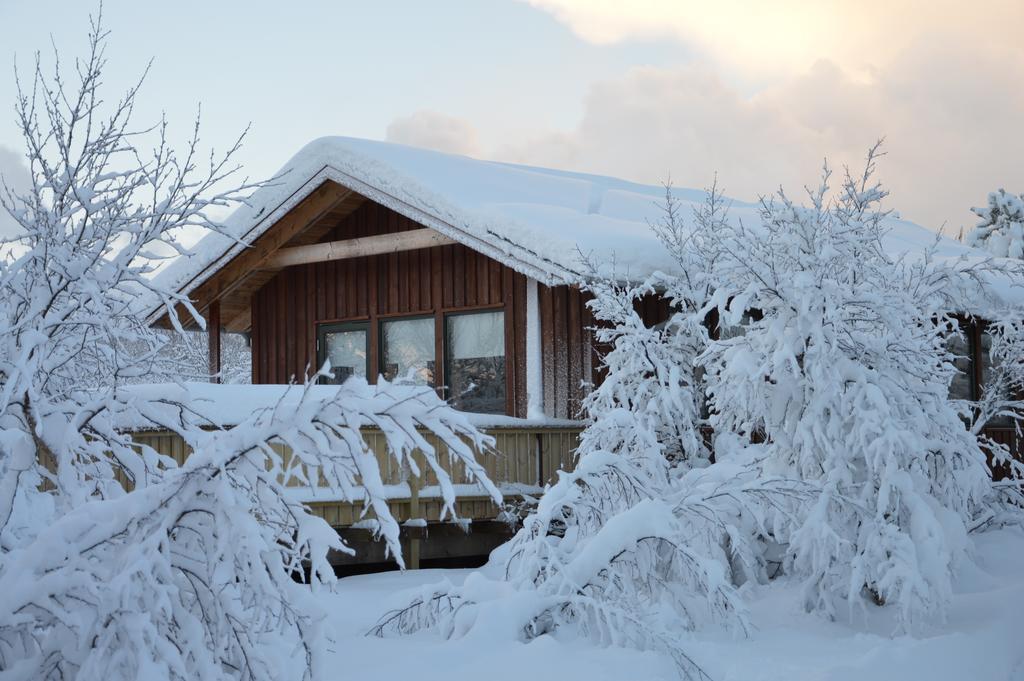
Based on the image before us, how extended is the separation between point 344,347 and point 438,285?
2154mm

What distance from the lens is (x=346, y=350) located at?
1684 cm

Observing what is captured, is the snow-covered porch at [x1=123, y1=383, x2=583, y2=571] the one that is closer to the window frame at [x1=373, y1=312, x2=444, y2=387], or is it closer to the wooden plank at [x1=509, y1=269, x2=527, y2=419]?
the wooden plank at [x1=509, y1=269, x2=527, y2=419]

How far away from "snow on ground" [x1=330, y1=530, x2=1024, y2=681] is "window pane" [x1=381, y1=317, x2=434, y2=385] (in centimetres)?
545

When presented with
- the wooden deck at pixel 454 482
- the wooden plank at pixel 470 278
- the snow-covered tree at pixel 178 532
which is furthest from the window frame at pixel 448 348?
the snow-covered tree at pixel 178 532

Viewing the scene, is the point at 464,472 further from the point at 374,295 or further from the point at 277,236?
the point at 277,236

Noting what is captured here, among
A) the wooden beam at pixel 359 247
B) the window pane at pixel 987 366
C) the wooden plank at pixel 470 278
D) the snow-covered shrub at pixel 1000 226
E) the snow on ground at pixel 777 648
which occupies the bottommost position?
the snow on ground at pixel 777 648

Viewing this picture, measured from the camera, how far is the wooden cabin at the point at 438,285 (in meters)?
12.5

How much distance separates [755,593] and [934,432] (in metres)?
1.93

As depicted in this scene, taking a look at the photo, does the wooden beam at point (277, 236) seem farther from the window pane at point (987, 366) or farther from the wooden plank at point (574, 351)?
the window pane at point (987, 366)

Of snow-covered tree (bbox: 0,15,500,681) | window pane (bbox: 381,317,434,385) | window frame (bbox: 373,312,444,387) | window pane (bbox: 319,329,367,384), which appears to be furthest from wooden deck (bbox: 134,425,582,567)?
snow-covered tree (bbox: 0,15,500,681)

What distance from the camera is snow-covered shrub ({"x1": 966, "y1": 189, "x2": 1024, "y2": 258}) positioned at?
32.2 m

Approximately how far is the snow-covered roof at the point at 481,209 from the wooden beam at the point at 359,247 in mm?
573

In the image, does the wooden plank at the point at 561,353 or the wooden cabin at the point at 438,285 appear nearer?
the wooden cabin at the point at 438,285

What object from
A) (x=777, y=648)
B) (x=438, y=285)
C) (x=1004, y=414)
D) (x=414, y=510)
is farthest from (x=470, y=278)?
(x=777, y=648)
